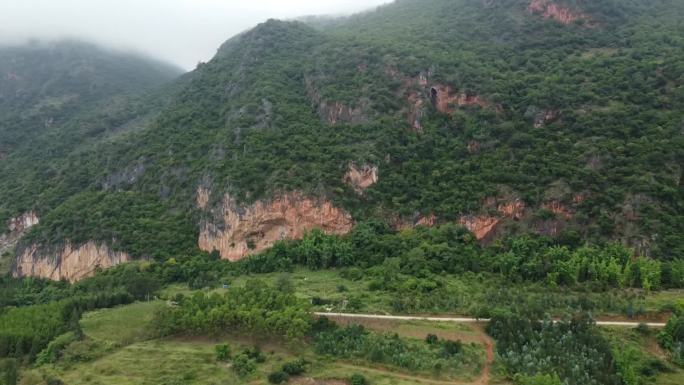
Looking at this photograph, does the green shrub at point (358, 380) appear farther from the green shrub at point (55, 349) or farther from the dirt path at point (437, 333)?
the green shrub at point (55, 349)

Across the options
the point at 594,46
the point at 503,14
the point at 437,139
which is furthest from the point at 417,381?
the point at 503,14

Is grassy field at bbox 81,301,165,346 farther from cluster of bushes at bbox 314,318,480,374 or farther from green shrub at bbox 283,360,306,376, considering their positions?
cluster of bushes at bbox 314,318,480,374

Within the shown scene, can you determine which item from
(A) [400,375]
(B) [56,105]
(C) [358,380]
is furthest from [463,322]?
(B) [56,105]

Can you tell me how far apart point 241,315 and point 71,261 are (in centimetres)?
3999

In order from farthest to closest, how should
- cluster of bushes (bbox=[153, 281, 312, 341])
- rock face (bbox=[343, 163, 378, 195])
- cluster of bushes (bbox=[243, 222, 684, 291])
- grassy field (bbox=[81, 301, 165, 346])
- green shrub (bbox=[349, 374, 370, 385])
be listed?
rock face (bbox=[343, 163, 378, 195]) < cluster of bushes (bbox=[243, 222, 684, 291]) < grassy field (bbox=[81, 301, 165, 346]) < cluster of bushes (bbox=[153, 281, 312, 341]) < green shrub (bbox=[349, 374, 370, 385])

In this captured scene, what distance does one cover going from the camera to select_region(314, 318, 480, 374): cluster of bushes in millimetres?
41250

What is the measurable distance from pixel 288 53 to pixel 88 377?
260 feet

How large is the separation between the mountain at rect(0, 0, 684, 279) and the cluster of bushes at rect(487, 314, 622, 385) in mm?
18328

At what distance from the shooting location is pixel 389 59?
9169 cm

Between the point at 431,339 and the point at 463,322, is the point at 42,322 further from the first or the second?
the point at 463,322

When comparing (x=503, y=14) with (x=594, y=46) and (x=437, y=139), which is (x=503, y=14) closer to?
(x=594, y=46)

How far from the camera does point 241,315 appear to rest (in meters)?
46.9

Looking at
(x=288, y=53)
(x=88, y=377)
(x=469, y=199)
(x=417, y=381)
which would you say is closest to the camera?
(x=417, y=381)

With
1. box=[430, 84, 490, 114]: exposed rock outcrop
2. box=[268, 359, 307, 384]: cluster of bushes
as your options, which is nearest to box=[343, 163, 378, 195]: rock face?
box=[430, 84, 490, 114]: exposed rock outcrop
